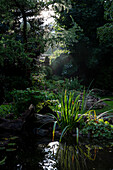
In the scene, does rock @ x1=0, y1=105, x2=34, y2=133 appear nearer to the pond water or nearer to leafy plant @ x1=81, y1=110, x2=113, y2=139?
the pond water

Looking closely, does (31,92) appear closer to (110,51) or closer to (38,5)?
(38,5)

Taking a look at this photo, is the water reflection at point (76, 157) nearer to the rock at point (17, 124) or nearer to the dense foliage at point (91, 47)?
the rock at point (17, 124)

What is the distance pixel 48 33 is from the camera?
578cm

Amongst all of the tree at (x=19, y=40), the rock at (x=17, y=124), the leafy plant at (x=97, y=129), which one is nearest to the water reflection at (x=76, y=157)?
the leafy plant at (x=97, y=129)

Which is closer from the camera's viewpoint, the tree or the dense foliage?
the tree

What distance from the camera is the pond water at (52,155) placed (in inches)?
69.6

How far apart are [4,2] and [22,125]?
3.69m

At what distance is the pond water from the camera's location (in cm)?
177

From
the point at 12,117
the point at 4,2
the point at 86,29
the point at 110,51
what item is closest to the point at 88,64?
the point at 110,51

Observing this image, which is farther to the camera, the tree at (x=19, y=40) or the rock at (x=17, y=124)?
the tree at (x=19, y=40)

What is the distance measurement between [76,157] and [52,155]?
0.31m

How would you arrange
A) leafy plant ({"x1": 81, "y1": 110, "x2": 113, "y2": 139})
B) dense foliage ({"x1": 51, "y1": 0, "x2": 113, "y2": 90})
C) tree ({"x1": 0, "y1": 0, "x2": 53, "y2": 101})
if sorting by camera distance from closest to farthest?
leafy plant ({"x1": 81, "y1": 110, "x2": 113, "y2": 139})
tree ({"x1": 0, "y1": 0, "x2": 53, "y2": 101})
dense foliage ({"x1": 51, "y1": 0, "x2": 113, "y2": 90})

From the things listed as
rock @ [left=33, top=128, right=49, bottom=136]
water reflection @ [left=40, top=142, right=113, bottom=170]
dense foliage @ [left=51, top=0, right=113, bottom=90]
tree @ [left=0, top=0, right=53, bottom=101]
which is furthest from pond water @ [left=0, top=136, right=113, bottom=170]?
dense foliage @ [left=51, top=0, right=113, bottom=90]

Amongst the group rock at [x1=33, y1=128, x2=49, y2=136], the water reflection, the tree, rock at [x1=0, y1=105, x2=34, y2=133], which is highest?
the tree
